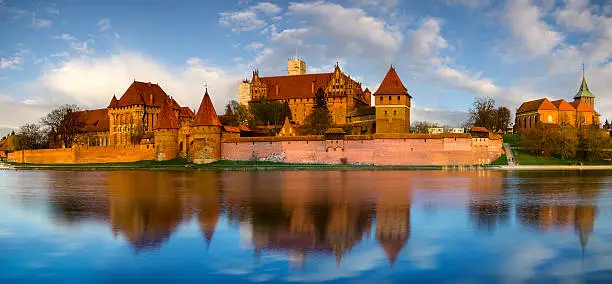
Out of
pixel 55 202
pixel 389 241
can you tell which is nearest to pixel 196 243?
pixel 389 241

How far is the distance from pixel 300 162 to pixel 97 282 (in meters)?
34.5

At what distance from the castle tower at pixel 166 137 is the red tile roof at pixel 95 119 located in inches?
820

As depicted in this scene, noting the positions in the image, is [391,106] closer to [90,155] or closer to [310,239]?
[90,155]

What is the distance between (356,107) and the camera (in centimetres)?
5922

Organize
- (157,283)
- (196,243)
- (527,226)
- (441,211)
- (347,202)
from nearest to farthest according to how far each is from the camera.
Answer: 1. (157,283)
2. (196,243)
3. (527,226)
4. (441,211)
5. (347,202)

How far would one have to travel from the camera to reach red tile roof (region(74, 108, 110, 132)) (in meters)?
63.5

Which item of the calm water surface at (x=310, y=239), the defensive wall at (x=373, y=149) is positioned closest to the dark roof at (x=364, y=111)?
the defensive wall at (x=373, y=149)

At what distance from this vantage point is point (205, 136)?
4256 centimetres

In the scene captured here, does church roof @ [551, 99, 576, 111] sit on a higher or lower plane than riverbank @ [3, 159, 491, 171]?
higher

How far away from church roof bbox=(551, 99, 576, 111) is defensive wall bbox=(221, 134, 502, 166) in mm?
22565

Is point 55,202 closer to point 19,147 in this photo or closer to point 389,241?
point 389,241

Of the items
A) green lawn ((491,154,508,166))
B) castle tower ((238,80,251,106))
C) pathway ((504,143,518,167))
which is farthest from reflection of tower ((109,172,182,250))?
castle tower ((238,80,251,106))

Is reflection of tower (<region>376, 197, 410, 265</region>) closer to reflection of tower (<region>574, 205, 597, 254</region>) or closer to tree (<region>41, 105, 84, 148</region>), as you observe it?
reflection of tower (<region>574, 205, 597, 254</region>)

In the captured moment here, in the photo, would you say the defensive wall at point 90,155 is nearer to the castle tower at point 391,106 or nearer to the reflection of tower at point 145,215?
the castle tower at point 391,106
